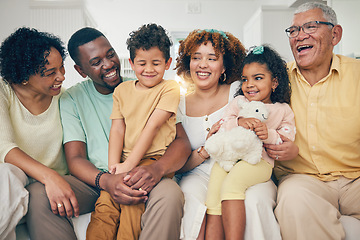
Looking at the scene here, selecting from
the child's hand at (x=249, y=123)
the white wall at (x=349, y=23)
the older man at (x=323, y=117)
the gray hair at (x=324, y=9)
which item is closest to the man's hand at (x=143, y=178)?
the child's hand at (x=249, y=123)

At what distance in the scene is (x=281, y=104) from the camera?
1.61 m

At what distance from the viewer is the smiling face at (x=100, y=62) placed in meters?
1.78

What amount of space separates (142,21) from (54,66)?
5.51 metres

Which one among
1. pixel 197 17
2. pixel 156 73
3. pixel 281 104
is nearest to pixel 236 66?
pixel 281 104

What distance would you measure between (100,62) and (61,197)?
81 cm

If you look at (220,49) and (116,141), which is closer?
(116,141)

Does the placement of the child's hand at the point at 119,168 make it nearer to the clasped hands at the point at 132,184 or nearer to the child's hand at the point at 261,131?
the clasped hands at the point at 132,184

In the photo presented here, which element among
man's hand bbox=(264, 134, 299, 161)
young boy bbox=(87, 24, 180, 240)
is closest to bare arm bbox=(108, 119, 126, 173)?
young boy bbox=(87, 24, 180, 240)

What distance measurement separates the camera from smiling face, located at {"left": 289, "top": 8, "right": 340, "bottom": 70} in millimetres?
1624

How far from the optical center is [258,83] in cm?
162

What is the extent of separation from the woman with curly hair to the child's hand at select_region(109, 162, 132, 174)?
0.71ft

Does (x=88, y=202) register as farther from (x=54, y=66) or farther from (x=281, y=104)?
(x=281, y=104)

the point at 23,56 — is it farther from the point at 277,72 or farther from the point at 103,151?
the point at 277,72

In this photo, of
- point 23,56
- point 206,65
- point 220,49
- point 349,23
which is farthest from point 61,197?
point 349,23
